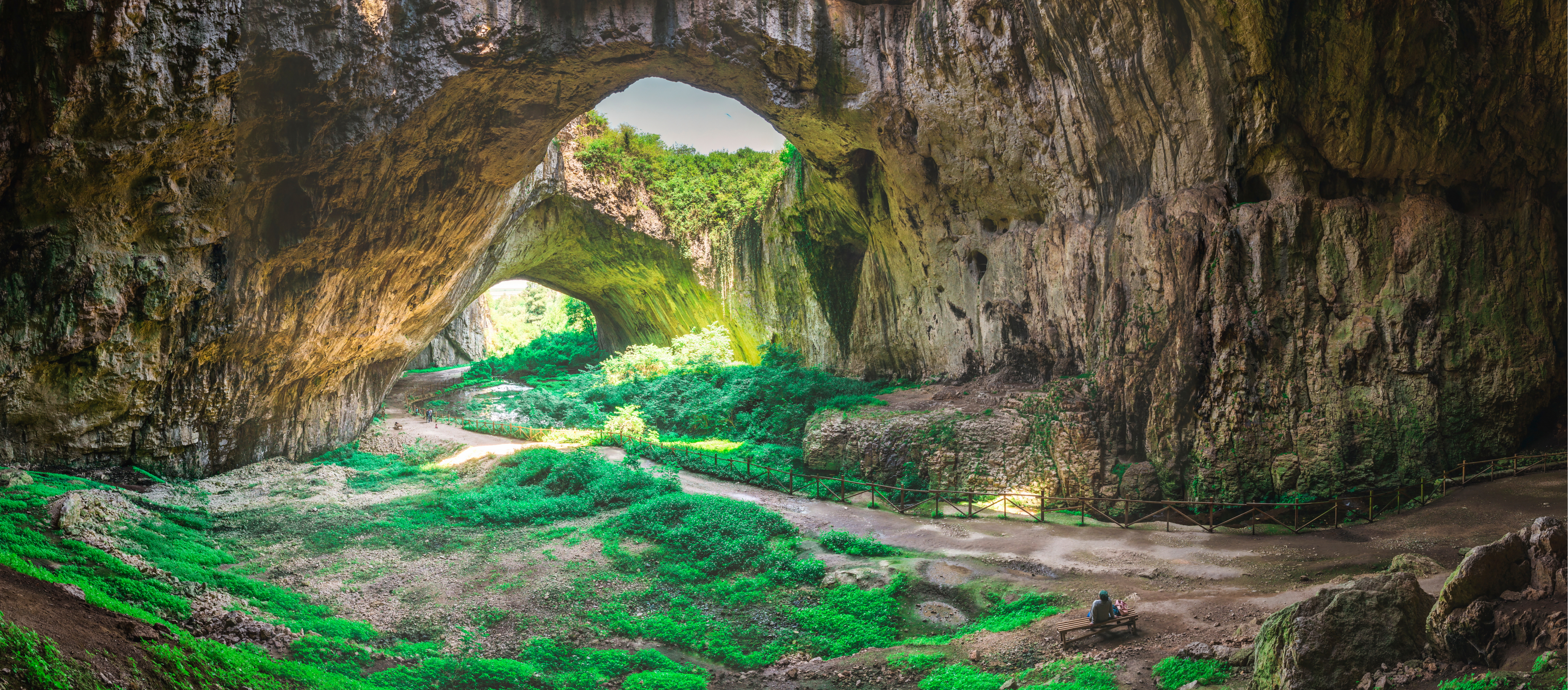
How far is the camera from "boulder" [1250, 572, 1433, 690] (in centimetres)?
610

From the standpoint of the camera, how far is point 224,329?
1309cm

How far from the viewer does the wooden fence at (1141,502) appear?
11.9 meters

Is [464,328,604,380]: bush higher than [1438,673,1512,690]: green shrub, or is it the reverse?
[464,328,604,380]: bush

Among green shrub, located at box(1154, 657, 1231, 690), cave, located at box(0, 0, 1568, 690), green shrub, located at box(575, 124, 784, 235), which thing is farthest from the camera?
green shrub, located at box(575, 124, 784, 235)

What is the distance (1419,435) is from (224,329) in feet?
64.9

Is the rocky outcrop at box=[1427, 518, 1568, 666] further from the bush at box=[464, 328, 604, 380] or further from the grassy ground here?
the bush at box=[464, 328, 604, 380]

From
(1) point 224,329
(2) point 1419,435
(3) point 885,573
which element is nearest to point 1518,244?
(2) point 1419,435

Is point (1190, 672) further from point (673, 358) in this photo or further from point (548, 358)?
point (548, 358)

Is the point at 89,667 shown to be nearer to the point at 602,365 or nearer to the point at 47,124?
the point at 47,124

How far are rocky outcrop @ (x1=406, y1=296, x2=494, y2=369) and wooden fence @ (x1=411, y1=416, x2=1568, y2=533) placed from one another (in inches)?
1128

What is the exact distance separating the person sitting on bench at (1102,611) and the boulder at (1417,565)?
302 cm

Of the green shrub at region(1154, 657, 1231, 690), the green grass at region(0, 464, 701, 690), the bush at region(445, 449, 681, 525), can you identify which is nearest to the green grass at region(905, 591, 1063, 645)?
the green shrub at region(1154, 657, 1231, 690)

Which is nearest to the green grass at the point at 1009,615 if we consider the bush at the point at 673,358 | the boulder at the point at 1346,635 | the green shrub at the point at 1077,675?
the green shrub at the point at 1077,675

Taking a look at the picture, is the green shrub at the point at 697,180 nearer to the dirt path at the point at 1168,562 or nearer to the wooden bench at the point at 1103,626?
the dirt path at the point at 1168,562
